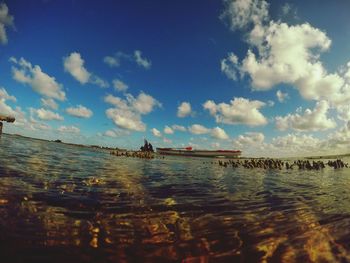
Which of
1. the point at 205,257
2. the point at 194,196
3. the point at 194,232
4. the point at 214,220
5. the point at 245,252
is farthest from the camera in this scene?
the point at 194,196

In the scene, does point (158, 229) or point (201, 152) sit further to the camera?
point (201, 152)

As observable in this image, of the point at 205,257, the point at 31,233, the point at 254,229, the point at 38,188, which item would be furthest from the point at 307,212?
the point at 38,188

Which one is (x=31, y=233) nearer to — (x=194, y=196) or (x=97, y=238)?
(x=97, y=238)

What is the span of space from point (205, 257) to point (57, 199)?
21.8 ft

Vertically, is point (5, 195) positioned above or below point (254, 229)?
above

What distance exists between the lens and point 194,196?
12352 millimetres

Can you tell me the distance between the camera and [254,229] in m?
7.31

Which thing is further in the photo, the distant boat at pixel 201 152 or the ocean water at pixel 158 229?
the distant boat at pixel 201 152

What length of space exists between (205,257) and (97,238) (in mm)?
2732

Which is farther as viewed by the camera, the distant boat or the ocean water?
the distant boat

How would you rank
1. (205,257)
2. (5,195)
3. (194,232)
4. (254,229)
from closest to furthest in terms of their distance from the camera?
(205,257), (194,232), (254,229), (5,195)

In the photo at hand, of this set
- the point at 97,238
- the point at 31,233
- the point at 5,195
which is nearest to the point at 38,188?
the point at 5,195

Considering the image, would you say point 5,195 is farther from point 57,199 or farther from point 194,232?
point 194,232

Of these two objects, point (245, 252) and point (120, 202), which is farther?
point (120, 202)
